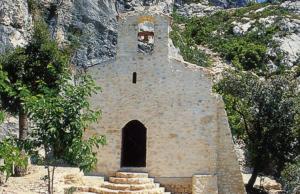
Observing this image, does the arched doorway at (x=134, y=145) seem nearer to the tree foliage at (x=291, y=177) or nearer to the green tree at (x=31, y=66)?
the green tree at (x=31, y=66)

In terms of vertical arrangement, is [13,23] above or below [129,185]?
above

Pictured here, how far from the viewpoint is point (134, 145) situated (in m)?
19.9

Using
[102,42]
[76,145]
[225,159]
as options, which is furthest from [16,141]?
[102,42]

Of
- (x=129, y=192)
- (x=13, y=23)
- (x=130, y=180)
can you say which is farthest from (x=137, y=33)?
(x=13, y=23)

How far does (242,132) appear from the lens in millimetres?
27422

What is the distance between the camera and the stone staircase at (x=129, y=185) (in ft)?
53.7

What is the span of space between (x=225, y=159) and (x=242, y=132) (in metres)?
10.0

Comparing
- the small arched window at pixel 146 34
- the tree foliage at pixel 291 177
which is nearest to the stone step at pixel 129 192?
the small arched window at pixel 146 34

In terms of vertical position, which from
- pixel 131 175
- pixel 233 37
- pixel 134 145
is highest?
pixel 233 37

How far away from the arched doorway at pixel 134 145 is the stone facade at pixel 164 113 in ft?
2.74

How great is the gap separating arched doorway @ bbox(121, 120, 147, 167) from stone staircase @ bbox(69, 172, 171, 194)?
157 cm

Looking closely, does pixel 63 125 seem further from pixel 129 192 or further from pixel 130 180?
pixel 130 180

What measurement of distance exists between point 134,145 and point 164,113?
98.3 inches

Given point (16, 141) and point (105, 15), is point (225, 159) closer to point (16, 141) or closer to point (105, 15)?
point (16, 141)
